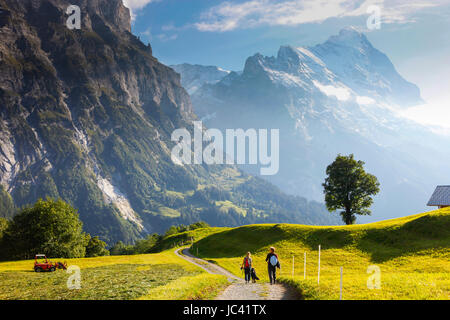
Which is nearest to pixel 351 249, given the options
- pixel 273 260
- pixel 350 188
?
pixel 273 260

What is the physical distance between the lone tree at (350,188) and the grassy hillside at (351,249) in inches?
917

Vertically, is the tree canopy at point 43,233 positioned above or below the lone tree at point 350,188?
below

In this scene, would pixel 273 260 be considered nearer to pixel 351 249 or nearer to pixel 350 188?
pixel 351 249

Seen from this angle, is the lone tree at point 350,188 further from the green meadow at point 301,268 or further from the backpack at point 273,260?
the backpack at point 273,260

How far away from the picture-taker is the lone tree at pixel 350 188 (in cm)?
9306

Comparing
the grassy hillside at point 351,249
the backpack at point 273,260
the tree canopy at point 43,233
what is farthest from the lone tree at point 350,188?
the tree canopy at point 43,233

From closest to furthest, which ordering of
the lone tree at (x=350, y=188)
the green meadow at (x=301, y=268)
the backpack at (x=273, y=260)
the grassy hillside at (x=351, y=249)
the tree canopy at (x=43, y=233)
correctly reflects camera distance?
the green meadow at (x=301, y=268), the backpack at (x=273, y=260), the grassy hillside at (x=351, y=249), the tree canopy at (x=43, y=233), the lone tree at (x=350, y=188)

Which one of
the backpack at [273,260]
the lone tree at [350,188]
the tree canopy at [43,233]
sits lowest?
the tree canopy at [43,233]

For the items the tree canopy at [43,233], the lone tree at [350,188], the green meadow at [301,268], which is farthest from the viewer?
the lone tree at [350,188]

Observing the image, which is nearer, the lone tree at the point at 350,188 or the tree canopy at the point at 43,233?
the tree canopy at the point at 43,233

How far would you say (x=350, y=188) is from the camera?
93688 millimetres
